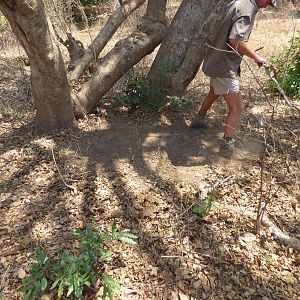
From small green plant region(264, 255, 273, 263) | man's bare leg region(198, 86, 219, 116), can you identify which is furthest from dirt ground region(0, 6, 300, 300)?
man's bare leg region(198, 86, 219, 116)

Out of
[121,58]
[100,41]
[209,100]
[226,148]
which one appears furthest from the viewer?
[100,41]

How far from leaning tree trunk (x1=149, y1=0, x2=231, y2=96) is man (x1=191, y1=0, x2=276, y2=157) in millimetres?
623

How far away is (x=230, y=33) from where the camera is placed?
9.71 ft

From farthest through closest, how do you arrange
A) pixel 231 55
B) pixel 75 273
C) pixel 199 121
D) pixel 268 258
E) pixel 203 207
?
1. pixel 199 121
2. pixel 231 55
3. pixel 203 207
4. pixel 268 258
5. pixel 75 273

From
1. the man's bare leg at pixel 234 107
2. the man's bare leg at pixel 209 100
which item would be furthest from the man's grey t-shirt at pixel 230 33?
the man's bare leg at pixel 209 100

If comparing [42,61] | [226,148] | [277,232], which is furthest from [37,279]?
[226,148]

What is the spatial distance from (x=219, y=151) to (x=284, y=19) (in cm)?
841

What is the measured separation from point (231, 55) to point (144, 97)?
55.2 inches

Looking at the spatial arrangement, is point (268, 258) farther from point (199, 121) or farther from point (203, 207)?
point (199, 121)

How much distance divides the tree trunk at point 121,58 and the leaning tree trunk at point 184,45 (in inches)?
11.2

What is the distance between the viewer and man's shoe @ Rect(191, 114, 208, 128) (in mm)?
3943

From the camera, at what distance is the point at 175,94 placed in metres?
4.32

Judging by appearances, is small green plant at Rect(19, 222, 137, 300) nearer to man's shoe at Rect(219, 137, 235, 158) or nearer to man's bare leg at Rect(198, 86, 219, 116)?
man's shoe at Rect(219, 137, 235, 158)

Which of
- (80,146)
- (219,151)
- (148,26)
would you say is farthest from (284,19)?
(80,146)
